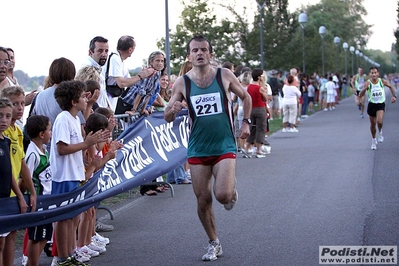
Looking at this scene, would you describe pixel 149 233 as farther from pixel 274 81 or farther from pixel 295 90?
pixel 274 81

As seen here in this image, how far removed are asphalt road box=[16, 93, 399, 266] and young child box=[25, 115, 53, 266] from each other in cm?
80

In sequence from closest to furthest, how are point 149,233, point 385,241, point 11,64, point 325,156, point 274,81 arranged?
point 385,241
point 149,233
point 11,64
point 325,156
point 274,81

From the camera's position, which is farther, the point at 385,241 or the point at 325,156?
the point at 325,156

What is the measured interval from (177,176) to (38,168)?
6.53 meters

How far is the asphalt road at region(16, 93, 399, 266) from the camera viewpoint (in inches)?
309

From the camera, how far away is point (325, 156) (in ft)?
56.9

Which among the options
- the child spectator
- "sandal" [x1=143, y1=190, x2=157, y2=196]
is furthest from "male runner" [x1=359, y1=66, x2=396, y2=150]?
the child spectator

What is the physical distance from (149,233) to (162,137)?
295 centimetres

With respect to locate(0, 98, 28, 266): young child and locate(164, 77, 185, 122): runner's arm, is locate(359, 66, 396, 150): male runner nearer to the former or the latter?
locate(164, 77, 185, 122): runner's arm

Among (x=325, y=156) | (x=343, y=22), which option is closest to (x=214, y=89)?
(x=325, y=156)

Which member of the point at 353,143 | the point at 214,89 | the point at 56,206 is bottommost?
the point at 353,143

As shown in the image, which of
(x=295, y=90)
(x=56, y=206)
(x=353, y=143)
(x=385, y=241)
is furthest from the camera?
(x=295, y=90)

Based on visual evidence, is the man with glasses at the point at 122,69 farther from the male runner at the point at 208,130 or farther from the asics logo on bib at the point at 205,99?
the asics logo on bib at the point at 205,99

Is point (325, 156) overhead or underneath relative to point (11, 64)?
underneath
